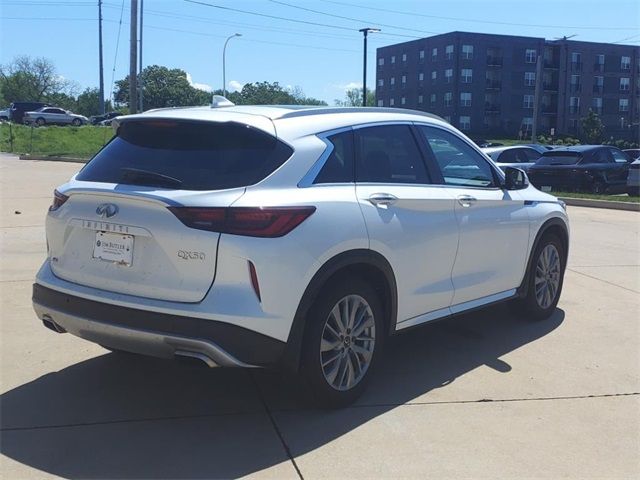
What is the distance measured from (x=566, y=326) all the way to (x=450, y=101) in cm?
7295

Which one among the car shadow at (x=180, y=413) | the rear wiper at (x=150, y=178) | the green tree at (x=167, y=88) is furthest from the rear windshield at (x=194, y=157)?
the green tree at (x=167, y=88)

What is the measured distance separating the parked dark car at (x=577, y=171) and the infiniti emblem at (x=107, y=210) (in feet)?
54.7

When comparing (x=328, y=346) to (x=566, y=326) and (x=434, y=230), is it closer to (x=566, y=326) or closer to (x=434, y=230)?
(x=434, y=230)

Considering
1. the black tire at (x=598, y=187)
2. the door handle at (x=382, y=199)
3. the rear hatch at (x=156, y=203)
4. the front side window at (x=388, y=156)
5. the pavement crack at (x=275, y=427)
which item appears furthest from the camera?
the black tire at (x=598, y=187)

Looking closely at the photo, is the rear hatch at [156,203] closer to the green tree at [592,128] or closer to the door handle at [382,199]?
the door handle at [382,199]

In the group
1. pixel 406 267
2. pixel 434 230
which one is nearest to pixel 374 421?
pixel 406 267

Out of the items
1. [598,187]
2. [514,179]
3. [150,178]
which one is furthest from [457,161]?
[598,187]

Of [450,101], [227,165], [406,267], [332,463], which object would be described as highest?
[450,101]

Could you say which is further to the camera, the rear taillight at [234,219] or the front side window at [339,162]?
the front side window at [339,162]

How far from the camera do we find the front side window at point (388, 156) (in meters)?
4.27

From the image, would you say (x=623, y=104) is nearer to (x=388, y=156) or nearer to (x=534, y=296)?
(x=534, y=296)

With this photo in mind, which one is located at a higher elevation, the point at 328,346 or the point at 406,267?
the point at 406,267

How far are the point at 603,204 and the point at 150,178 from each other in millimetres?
15074

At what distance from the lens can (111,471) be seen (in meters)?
3.26
